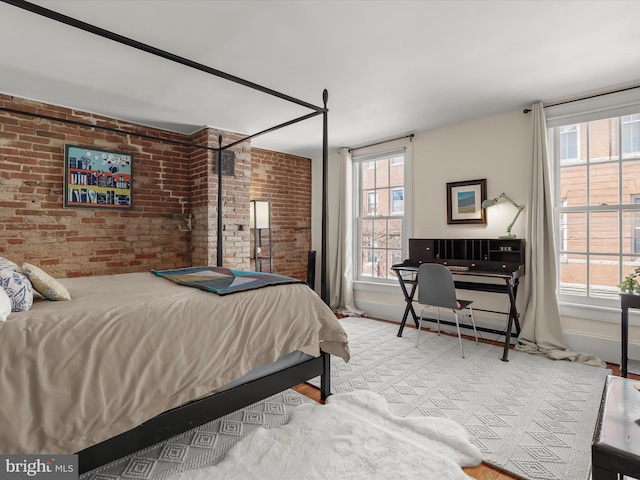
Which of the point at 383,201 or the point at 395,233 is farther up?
the point at 383,201

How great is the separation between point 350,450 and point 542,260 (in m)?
2.78

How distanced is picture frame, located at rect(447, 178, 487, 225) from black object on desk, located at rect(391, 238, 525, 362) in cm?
28

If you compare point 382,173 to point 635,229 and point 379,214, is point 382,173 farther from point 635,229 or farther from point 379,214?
point 635,229

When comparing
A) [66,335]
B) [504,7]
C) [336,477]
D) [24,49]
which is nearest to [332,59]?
[504,7]

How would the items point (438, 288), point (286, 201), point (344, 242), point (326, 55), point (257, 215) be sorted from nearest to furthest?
point (326, 55) → point (438, 288) → point (257, 215) → point (344, 242) → point (286, 201)

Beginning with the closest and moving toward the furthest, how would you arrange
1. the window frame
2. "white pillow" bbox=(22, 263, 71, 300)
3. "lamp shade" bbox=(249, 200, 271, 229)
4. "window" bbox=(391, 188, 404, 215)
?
"white pillow" bbox=(22, 263, 71, 300) → "lamp shade" bbox=(249, 200, 271, 229) → the window frame → "window" bbox=(391, 188, 404, 215)

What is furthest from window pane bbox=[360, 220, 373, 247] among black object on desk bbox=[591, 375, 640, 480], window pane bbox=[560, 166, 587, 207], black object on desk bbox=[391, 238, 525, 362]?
black object on desk bbox=[591, 375, 640, 480]

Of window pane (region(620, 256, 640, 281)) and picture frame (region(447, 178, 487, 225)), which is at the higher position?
picture frame (region(447, 178, 487, 225))

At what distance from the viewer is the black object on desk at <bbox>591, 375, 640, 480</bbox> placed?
106 centimetres

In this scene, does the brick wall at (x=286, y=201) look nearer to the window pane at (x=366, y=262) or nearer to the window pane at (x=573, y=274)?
the window pane at (x=366, y=262)

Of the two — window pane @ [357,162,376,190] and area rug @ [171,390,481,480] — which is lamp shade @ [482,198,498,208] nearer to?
window pane @ [357,162,376,190]

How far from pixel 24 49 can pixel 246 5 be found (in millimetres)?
1691

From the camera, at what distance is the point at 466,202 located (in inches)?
164

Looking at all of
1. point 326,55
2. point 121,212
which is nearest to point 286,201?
point 121,212
